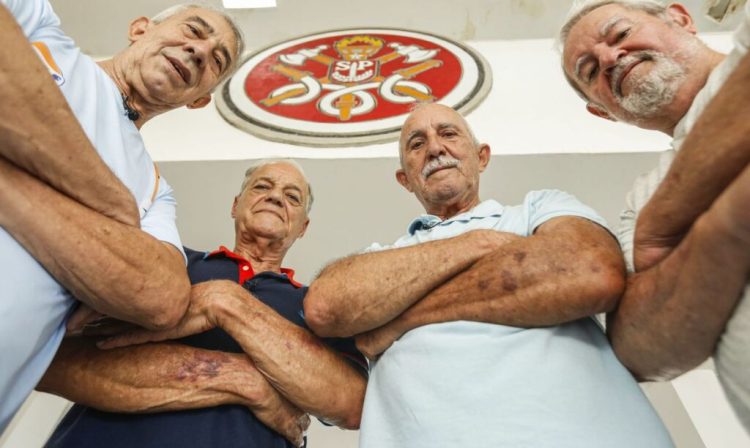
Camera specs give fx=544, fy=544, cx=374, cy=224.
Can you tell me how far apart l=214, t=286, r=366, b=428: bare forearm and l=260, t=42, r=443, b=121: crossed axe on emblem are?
1.27 meters

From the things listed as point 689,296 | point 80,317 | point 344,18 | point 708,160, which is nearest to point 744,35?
point 708,160

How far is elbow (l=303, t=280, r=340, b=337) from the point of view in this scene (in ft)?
3.19

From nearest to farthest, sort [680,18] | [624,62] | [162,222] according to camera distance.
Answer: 1. [162,222]
2. [624,62]
3. [680,18]

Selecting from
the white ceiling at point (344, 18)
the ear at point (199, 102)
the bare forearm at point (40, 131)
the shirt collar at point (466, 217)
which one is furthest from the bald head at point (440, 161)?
the white ceiling at point (344, 18)

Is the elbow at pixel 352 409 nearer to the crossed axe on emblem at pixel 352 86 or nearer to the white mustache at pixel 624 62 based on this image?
the white mustache at pixel 624 62

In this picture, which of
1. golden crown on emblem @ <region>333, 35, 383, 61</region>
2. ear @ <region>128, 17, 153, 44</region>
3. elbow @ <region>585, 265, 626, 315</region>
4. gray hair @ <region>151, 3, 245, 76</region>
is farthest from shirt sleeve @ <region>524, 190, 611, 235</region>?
golden crown on emblem @ <region>333, 35, 383, 61</region>

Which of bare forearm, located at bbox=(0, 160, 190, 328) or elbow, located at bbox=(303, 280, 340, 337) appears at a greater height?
bare forearm, located at bbox=(0, 160, 190, 328)

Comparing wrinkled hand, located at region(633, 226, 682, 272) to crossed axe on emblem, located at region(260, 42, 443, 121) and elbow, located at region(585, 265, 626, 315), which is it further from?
crossed axe on emblem, located at region(260, 42, 443, 121)

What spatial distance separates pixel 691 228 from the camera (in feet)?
2.20

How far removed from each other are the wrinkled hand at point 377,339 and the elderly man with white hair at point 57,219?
0.33 metres

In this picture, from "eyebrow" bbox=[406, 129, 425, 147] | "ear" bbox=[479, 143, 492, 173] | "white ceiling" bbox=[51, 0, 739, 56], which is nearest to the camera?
"eyebrow" bbox=[406, 129, 425, 147]

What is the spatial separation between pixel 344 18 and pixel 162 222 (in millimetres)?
2124

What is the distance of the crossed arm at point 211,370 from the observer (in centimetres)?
97

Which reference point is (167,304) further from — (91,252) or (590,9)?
(590,9)
